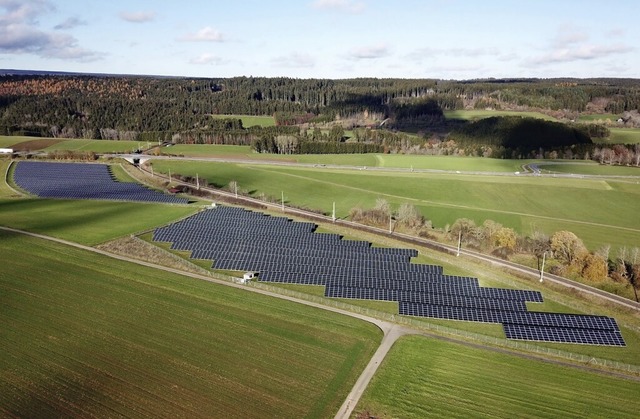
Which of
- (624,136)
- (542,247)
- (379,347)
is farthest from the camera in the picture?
(624,136)

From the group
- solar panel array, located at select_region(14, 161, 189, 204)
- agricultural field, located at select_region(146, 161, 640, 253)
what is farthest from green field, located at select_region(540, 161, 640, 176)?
solar panel array, located at select_region(14, 161, 189, 204)

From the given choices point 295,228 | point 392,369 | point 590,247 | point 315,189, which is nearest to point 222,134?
point 315,189

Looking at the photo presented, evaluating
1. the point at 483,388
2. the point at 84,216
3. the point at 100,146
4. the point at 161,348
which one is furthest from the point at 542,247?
the point at 100,146

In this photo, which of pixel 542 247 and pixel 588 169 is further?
pixel 588 169

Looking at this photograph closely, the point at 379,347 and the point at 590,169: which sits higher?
the point at 590,169

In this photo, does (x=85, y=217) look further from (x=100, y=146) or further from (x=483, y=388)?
(x=100, y=146)

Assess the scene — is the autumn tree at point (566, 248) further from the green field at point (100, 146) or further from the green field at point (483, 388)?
the green field at point (100, 146)
